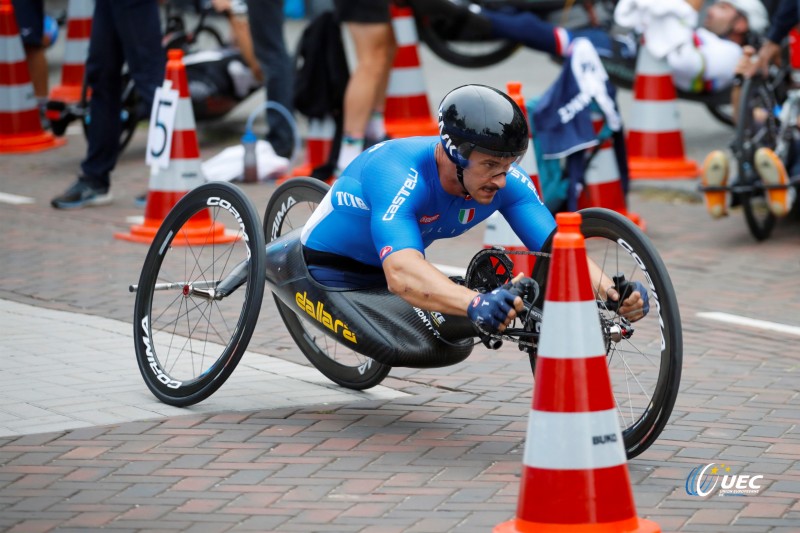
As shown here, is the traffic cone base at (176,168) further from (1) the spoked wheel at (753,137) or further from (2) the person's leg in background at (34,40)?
(2) the person's leg in background at (34,40)

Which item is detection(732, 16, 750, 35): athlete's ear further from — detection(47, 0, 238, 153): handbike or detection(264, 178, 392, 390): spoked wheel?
detection(264, 178, 392, 390): spoked wheel

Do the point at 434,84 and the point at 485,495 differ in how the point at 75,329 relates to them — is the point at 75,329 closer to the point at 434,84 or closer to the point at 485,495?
the point at 485,495

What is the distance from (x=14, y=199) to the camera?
1011 centimetres

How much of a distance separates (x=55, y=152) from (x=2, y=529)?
814 centimetres

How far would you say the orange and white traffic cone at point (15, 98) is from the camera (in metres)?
11.7

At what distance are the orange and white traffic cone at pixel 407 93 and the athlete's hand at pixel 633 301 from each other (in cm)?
677

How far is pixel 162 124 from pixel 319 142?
2056 millimetres

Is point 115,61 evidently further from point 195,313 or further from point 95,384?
point 95,384

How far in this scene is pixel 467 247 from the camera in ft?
28.5

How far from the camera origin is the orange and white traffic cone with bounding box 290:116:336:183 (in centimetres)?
1052

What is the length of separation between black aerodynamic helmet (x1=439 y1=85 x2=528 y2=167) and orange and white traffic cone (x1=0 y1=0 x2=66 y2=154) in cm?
764

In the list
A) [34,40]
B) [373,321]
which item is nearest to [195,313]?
[373,321]

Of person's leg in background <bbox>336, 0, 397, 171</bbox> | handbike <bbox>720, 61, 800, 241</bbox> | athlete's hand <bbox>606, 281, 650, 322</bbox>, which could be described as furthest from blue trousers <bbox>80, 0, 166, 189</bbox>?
athlete's hand <bbox>606, 281, 650, 322</bbox>

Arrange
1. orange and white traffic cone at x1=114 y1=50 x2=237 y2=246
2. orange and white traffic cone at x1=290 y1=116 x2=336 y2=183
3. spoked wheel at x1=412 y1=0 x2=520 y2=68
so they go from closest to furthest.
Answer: orange and white traffic cone at x1=114 y1=50 x2=237 y2=246 < orange and white traffic cone at x1=290 y1=116 x2=336 y2=183 < spoked wheel at x1=412 y1=0 x2=520 y2=68
